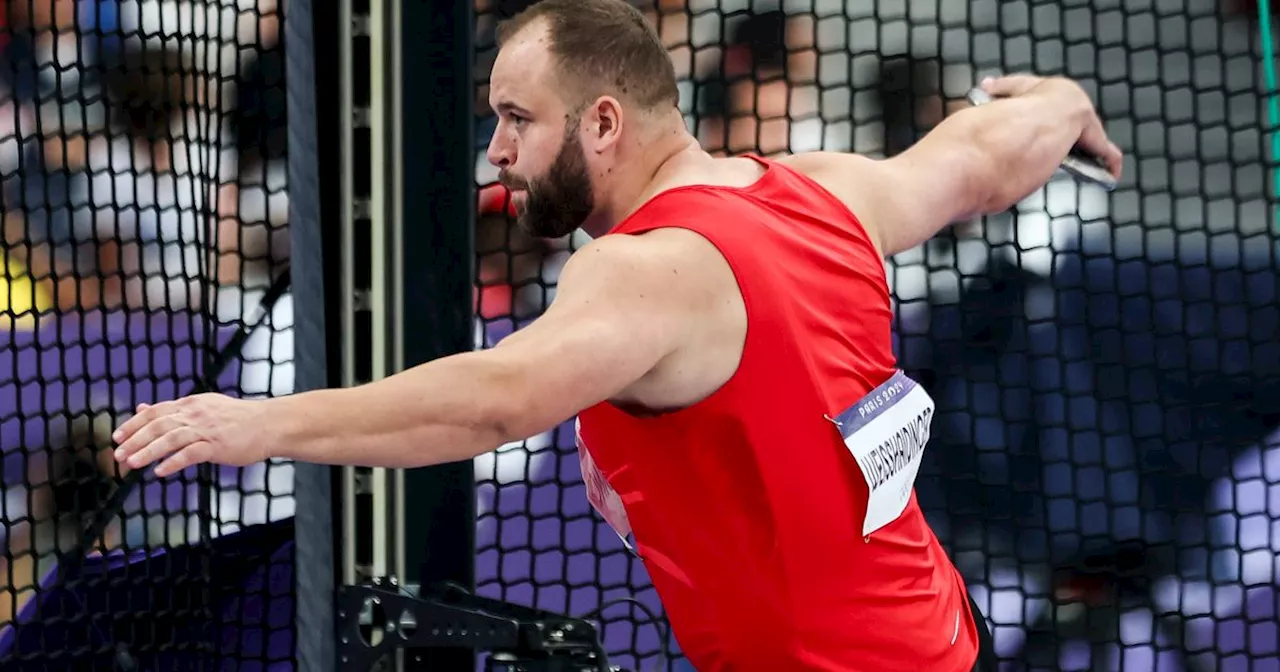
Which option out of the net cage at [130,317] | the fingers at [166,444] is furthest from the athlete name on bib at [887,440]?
the net cage at [130,317]

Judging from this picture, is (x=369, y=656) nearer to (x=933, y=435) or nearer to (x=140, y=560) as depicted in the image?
(x=140, y=560)

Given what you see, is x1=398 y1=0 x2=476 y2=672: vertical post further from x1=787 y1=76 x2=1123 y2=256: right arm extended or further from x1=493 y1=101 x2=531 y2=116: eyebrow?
x1=787 y1=76 x2=1123 y2=256: right arm extended

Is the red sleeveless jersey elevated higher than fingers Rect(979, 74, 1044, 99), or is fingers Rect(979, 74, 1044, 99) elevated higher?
Result: fingers Rect(979, 74, 1044, 99)

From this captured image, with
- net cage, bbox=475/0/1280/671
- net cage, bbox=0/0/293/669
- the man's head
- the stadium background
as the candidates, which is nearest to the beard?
the man's head

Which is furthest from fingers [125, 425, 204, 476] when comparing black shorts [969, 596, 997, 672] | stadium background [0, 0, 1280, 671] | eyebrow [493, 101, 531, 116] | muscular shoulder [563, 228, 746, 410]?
black shorts [969, 596, 997, 672]

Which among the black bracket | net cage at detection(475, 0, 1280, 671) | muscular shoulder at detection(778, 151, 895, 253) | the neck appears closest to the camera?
the black bracket

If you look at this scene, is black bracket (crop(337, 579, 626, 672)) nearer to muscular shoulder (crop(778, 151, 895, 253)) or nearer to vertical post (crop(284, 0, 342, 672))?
vertical post (crop(284, 0, 342, 672))

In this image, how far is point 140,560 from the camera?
2453 mm

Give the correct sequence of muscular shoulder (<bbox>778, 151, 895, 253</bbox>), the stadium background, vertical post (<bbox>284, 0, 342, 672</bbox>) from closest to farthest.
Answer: vertical post (<bbox>284, 0, 342, 672</bbox>) → muscular shoulder (<bbox>778, 151, 895, 253</bbox>) → the stadium background

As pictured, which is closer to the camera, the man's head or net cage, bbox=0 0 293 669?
the man's head

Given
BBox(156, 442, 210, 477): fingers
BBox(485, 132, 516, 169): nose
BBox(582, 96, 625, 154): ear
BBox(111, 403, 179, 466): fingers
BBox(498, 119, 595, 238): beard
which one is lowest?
BBox(156, 442, 210, 477): fingers

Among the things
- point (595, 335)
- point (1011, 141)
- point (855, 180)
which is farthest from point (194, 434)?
point (1011, 141)

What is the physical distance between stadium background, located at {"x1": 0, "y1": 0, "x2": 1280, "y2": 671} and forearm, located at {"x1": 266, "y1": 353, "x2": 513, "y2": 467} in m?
1.03

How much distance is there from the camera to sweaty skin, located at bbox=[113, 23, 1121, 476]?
1276mm
